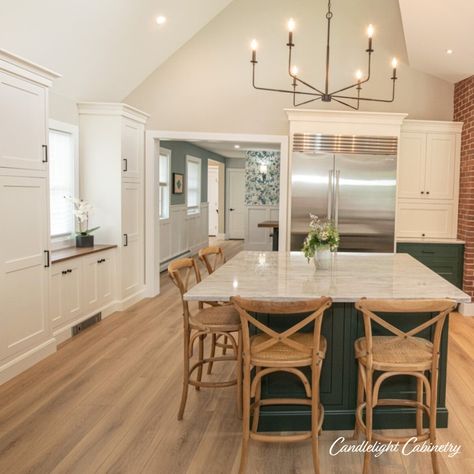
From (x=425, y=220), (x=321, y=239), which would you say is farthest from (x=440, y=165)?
(x=321, y=239)

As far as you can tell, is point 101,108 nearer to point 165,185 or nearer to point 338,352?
point 165,185

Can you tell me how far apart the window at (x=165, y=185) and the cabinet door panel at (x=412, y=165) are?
425 cm

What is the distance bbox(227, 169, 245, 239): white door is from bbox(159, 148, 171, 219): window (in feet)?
16.7

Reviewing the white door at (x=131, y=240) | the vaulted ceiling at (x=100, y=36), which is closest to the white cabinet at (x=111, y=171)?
the white door at (x=131, y=240)

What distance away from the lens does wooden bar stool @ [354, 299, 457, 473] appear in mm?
2158

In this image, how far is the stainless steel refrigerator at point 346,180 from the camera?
17.8 ft

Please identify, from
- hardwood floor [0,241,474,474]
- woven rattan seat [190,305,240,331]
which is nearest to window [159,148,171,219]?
hardwood floor [0,241,474,474]

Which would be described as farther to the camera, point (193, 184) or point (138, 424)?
point (193, 184)

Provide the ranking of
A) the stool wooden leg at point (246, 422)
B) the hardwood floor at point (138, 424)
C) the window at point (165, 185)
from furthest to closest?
the window at point (165, 185)
the hardwood floor at point (138, 424)
the stool wooden leg at point (246, 422)

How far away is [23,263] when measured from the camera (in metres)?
3.53

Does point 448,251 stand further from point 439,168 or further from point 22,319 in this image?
point 22,319

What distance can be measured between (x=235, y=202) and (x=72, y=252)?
9169mm

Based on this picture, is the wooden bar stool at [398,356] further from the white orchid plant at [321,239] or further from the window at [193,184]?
the window at [193,184]

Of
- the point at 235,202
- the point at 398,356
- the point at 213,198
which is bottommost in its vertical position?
the point at 398,356
